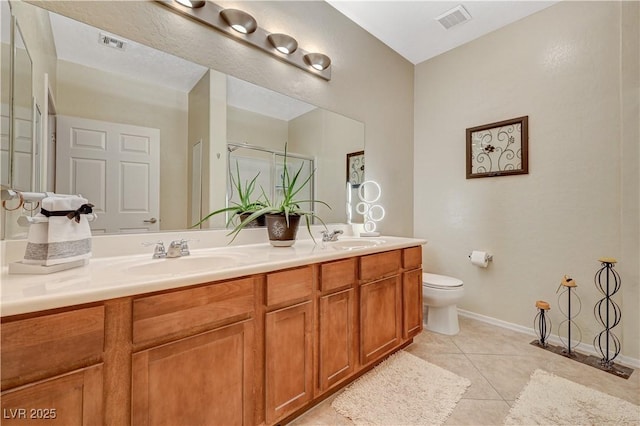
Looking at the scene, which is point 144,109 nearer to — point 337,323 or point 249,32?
point 249,32

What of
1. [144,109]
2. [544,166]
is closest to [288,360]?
[144,109]

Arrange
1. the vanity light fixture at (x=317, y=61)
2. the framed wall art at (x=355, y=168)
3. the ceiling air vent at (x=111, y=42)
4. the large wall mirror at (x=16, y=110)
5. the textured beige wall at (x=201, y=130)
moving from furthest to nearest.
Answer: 1. the framed wall art at (x=355, y=168)
2. the vanity light fixture at (x=317, y=61)
3. the textured beige wall at (x=201, y=130)
4. the ceiling air vent at (x=111, y=42)
5. the large wall mirror at (x=16, y=110)

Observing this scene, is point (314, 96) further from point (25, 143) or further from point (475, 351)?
point (475, 351)

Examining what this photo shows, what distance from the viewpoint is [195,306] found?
36.4 inches

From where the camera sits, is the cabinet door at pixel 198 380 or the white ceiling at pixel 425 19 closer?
the cabinet door at pixel 198 380

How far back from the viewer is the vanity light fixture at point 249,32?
4.72 feet

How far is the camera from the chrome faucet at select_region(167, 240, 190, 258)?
49.5 inches

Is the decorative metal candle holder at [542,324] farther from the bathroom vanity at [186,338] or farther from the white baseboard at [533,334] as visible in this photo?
the bathroom vanity at [186,338]

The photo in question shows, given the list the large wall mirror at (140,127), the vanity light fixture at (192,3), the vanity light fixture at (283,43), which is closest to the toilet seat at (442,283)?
the large wall mirror at (140,127)

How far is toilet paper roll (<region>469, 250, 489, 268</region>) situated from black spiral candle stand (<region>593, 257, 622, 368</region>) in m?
0.71

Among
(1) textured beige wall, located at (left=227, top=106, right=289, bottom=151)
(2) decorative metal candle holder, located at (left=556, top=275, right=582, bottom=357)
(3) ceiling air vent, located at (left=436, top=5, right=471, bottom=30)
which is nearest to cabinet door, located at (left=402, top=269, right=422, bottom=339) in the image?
(2) decorative metal candle holder, located at (left=556, top=275, right=582, bottom=357)

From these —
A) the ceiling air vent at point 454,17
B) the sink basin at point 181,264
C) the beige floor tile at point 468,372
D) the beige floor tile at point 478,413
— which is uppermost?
the ceiling air vent at point 454,17

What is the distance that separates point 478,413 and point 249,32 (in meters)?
2.50

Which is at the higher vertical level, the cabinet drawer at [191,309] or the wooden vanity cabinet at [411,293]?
the cabinet drawer at [191,309]
